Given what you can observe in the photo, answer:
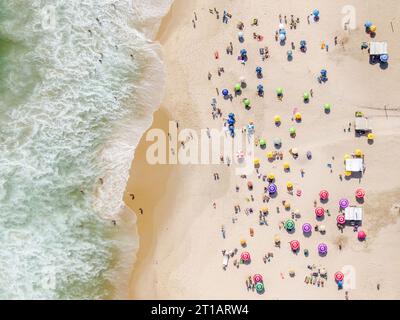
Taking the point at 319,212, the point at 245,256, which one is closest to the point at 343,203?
the point at 319,212

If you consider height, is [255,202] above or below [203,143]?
below

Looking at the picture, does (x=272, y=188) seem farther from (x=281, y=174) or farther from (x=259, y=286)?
(x=259, y=286)

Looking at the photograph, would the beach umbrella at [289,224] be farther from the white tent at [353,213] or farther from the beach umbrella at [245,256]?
the white tent at [353,213]

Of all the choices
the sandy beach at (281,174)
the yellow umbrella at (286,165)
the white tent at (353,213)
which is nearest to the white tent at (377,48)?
the sandy beach at (281,174)

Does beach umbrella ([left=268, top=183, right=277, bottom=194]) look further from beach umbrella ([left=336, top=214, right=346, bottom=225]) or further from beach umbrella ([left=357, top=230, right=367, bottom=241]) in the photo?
beach umbrella ([left=357, top=230, right=367, bottom=241])
